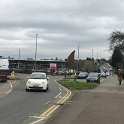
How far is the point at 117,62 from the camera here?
12788 centimetres

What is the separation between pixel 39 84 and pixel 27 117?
18008mm

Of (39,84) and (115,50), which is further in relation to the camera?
(115,50)

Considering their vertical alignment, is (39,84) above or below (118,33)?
below

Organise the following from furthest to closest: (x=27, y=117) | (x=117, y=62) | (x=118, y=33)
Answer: (x=117, y=62) < (x=118, y=33) < (x=27, y=117)

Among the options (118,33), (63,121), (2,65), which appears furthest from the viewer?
(118,33)

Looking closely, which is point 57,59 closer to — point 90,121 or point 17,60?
point 17,60

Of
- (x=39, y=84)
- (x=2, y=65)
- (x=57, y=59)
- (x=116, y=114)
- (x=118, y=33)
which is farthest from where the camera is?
(x=57, y=59)

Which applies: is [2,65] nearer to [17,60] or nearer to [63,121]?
[63,121]

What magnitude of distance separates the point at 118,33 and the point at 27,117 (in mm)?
81401

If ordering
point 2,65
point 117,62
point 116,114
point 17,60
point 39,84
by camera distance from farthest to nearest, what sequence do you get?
point 17,60 → point 117,62 → point 2,65 → point 39,84 → point 116,114

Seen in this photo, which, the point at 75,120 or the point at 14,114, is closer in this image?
the point at 75,120

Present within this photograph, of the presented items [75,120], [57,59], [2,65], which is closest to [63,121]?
[75,120]

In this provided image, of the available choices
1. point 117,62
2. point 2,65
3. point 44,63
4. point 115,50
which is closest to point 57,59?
point 44,63

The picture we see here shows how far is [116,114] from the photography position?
18031mm
